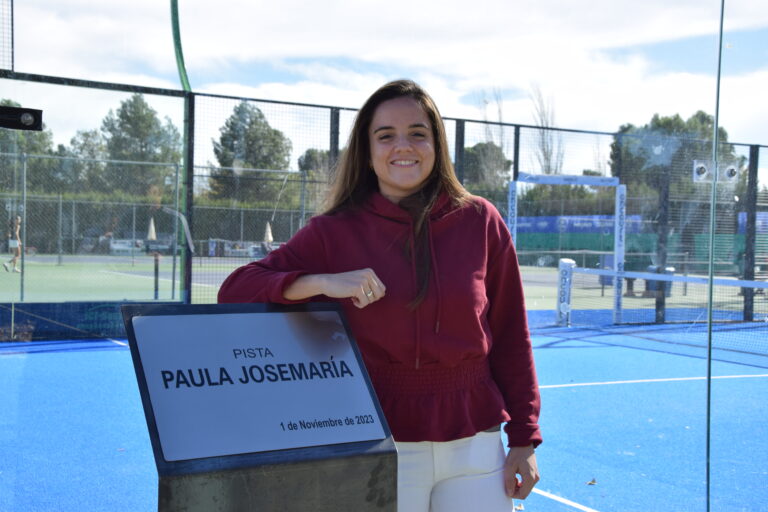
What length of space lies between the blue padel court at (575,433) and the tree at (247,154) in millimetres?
2503

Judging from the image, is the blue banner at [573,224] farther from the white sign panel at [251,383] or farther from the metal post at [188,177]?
the white sign panel at [251,383]

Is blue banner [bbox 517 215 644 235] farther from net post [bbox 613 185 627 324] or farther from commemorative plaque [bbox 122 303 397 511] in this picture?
commemorative plaque [bbox 122 303 397 511]

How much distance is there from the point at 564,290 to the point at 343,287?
36.3 ft

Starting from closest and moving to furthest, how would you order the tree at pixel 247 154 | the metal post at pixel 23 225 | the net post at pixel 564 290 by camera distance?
the metal post at pixel 23 225 < the tree at pixel 247 154 < the net post at pixel 564 290

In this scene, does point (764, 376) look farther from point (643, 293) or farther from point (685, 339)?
point (643, 293)

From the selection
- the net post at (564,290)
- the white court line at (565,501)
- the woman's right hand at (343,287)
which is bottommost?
the white court line at (565,501)

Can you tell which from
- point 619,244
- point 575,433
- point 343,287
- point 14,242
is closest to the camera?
point 343,287

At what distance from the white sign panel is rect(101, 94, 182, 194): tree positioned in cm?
803

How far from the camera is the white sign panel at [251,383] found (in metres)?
1.54

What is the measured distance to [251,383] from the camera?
1661mm

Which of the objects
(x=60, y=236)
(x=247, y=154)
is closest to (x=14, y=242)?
(x=60, y=236)

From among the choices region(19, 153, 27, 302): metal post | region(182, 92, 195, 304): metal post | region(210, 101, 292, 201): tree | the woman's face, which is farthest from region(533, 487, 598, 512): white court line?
region(19, 153, 27, 302): metal post

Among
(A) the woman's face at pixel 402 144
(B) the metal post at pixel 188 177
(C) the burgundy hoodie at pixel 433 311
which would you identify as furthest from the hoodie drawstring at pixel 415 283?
(B) the metal post at pixel 188 177

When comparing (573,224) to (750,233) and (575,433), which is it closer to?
(575,433)
